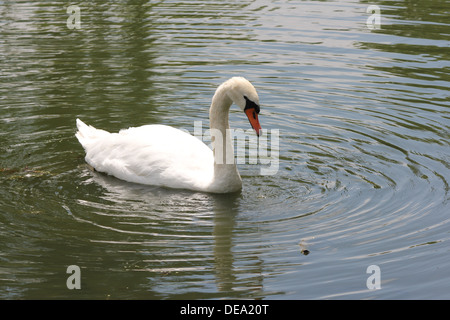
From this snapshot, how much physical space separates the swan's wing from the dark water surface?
0.16m

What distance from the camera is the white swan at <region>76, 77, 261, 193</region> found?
31.3 ft

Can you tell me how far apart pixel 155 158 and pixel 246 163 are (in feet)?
4.22

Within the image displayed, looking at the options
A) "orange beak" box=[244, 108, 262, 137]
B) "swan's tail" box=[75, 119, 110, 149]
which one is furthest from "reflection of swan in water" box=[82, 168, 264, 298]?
"orange beak" box=[244, 108, 262, 137]

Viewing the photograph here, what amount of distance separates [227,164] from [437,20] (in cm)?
Answer: 938

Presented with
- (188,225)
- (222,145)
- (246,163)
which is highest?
(246,163)

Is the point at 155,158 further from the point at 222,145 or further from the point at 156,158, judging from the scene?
the point at 222,145

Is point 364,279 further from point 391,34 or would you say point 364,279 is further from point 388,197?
point 391,34

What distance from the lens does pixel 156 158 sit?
10180 millimetres

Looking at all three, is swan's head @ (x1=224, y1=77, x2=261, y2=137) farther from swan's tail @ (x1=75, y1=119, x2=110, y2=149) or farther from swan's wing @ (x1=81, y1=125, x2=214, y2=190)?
swan's tail @ (x1=75, y1=119, x2=110, y2=149)

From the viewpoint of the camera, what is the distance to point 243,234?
853cm

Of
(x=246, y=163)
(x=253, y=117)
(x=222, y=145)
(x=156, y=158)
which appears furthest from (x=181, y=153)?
(x=253, y=117)
